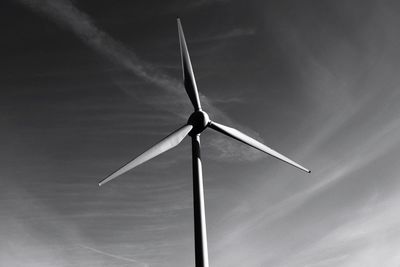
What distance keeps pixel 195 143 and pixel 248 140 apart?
6.78 m

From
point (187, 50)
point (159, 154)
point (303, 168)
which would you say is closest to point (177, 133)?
point (159, 154)

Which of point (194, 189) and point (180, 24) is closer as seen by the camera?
point (194, 189)

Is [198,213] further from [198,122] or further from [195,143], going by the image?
[198,122]

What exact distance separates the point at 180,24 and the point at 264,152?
15.6m

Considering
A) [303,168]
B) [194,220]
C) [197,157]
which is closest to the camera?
[194,220]

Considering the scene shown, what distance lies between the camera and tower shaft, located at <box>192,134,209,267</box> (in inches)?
1115

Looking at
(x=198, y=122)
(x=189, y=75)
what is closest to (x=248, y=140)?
(x=198, y=122)

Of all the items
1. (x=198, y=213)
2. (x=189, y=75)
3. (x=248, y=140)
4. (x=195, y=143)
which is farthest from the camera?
(x=248, y=140)

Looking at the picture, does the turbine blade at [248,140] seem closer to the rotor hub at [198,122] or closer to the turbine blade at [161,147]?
the rotor hub at [198,122]

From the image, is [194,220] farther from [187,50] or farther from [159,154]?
[187,50]

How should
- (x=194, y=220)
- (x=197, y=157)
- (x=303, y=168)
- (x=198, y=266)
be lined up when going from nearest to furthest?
(x=198, y=266)
(x=194, y=220)
(x=197, y=157)
(x=303, y=168)

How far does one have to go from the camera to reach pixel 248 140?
38.9m

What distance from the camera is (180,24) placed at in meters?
35.1

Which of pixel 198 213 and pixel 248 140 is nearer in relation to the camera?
pixel 198 213
